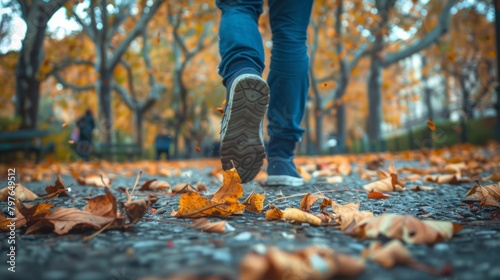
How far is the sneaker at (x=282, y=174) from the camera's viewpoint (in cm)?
249

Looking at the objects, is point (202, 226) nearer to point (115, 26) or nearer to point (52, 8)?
point (52, 8)

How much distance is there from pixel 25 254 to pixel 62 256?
0.11m

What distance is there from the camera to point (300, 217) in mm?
1418

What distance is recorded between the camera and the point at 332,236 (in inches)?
48.1

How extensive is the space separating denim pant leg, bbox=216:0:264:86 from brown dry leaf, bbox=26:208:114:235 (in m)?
0.99

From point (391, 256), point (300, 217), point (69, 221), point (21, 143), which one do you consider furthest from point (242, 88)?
point (21, 143)

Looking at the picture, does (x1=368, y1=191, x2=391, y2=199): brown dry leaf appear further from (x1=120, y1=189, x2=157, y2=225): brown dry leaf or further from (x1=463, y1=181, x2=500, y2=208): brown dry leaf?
(x1=120, y1=189, x2=157, y2=225): brown dry leaf

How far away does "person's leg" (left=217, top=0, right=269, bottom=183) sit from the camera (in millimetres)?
1918

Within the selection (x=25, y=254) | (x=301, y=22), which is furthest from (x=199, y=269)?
(x=301, y=22)

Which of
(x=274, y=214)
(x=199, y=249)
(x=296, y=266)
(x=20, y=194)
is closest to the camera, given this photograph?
(x=296, y=266)

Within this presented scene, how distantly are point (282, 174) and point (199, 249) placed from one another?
149 centimetres

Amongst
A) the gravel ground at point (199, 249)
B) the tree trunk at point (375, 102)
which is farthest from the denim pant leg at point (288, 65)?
the tree trunk at point (375, 102)

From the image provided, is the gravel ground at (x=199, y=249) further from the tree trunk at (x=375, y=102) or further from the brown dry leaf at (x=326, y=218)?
the tree trunk at (x=375, y=102)

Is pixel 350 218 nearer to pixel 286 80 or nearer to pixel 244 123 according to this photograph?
pixel 244 123
